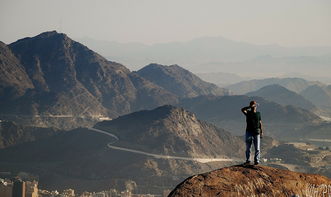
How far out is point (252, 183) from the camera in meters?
31.2

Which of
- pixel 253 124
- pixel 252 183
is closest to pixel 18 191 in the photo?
pixel 253 124

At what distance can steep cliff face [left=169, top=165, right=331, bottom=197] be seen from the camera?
3009cm

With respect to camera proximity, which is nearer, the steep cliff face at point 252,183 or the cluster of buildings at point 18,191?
the steep cliff face at point 252,183

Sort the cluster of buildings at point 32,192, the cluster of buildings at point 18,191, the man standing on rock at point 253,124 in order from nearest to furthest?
the man standing on rock at point 253,124 < the cluster of buildings at point 18,191 < the cluster of buildings at point 32,192

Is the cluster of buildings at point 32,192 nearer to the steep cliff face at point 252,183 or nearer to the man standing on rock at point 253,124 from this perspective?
the man standing on rock at point 253,124

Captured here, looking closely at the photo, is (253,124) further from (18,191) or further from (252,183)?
(18,191)

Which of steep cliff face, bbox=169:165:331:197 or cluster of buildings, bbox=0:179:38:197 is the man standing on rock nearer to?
steep cliff face, bbox=169:165:331:197

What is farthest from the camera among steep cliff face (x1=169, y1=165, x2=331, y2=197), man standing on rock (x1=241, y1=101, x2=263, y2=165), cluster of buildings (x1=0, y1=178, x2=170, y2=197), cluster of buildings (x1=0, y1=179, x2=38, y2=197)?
cluster of buildings (x1=0, y1=178, x2=170, y2=197)

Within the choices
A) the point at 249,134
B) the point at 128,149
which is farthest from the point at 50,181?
the point at 249,134

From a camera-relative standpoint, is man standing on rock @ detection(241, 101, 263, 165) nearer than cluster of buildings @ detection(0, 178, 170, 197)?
Yes

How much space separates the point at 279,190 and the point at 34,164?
537 ft

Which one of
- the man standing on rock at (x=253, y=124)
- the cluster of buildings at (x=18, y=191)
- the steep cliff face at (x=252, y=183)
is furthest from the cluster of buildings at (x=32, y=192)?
the steep cliff face at (x=252, y=183)

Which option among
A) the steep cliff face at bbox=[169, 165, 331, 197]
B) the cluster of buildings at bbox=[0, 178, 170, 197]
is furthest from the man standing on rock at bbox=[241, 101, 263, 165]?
the cluster of buildings at bbox=[0, 178, 170, 197]

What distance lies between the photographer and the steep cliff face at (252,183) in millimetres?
30094
